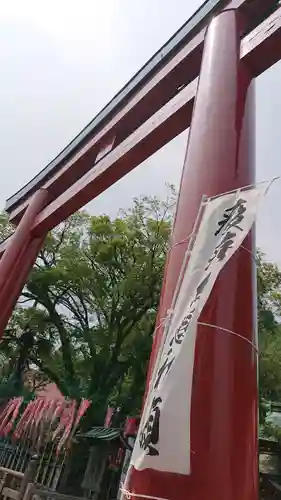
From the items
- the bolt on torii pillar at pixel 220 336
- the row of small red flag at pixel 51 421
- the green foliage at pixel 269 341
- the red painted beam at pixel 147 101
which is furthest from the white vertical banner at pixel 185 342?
the green foliage at pixel 269 341

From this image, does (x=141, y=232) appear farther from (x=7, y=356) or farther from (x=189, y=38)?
(x=189, y=38)

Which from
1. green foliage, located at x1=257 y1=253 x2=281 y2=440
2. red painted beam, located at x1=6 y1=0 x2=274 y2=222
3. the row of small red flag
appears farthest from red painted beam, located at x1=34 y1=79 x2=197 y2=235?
green foliage, located at x1=257 y1=253 x2=281 y2=440

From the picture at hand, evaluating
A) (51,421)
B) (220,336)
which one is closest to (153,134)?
(220,336)

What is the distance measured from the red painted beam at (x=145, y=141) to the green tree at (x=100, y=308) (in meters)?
7.99

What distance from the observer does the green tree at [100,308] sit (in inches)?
545

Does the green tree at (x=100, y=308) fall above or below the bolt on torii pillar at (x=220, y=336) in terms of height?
above

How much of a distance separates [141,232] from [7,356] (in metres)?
6.43

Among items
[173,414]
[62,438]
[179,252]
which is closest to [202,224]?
[179,252]

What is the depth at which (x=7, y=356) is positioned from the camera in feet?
51.7

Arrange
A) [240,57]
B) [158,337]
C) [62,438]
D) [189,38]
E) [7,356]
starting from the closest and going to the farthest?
[158,337] → [240,57] → [189,38] → [62,438] → [7,356]

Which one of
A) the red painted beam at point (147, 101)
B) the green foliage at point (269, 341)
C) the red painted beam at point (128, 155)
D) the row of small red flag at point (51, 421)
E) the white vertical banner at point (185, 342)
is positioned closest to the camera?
the white vertical banner at point (185, 342)

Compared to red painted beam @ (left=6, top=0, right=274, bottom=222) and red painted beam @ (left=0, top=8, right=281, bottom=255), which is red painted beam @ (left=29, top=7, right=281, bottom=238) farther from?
red painted beam @ (left=6, top=0, right=274, bottom=222)

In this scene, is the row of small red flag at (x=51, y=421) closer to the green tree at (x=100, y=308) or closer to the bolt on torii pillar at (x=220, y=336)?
the green tree at (x=100, y=308)

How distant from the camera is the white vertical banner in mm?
1427
